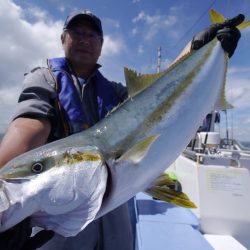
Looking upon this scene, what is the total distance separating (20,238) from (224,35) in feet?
7.85

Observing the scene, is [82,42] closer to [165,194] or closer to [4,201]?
[165,194]

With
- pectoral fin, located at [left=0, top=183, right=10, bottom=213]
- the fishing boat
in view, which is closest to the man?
pectoral fin, located at [left=0, top=183, right=10, bottom=213]

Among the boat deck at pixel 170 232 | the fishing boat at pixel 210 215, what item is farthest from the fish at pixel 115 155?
the fishing boat at pixel 210 215

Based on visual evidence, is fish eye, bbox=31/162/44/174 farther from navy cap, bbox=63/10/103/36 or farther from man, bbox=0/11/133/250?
navy cap, bbox=63/10/103/36

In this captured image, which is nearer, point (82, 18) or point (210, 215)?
point (82, 18)

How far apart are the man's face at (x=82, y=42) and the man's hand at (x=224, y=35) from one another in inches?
41.4

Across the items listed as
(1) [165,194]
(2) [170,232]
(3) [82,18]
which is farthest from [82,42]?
(2) [170,232]

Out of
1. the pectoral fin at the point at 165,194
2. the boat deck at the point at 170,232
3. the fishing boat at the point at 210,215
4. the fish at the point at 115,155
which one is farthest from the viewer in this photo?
the fishing boat at the point at 210,215

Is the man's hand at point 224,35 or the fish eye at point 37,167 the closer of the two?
the fish eye at point 37,167

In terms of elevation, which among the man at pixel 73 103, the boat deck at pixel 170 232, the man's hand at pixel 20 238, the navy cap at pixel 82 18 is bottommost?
the boat deck at pixel 170 232

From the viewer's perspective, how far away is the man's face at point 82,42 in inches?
102

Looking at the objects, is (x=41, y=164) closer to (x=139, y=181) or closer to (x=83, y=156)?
(x=83, y=156)

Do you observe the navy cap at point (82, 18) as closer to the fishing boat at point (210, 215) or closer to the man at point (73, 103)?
the man at point (73, 103)

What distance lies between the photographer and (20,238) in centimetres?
147
